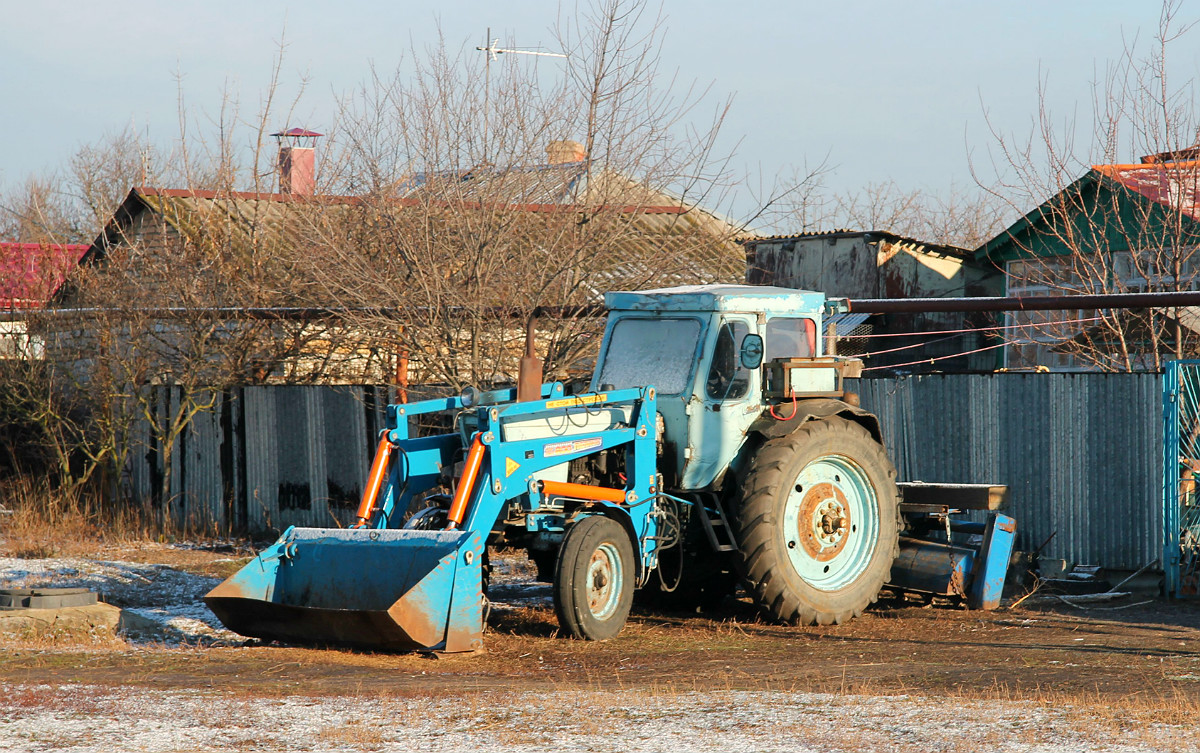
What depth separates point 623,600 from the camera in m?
8.10

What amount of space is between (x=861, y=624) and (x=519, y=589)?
3077mm

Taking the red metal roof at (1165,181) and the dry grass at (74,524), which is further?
the red metal roof at (1165,181)

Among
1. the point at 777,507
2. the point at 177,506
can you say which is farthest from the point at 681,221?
the point at 177,506

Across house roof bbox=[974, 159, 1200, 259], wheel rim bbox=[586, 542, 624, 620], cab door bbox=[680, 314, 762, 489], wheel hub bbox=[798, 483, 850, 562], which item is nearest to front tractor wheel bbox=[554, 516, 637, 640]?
wheel rim bbox=[586, 542, 624, 620]

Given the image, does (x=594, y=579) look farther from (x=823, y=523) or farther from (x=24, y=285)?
(x=24, y=285)

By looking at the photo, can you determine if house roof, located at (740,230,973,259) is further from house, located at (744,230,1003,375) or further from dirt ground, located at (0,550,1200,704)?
dirt ground, located at (0,550,1200,704)

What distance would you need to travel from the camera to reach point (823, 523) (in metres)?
8.97

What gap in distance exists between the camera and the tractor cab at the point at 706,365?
8586 millimetres

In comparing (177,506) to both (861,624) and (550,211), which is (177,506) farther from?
(861,624)

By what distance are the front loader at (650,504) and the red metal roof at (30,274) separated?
9.43 m

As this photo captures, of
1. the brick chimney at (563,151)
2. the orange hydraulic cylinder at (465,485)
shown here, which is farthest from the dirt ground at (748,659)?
the brick chimney at (563,151)

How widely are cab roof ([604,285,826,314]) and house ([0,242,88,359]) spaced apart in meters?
9.42

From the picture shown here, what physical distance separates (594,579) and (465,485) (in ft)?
3.59

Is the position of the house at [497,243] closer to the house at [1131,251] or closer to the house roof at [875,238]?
the house at [1131,251]
